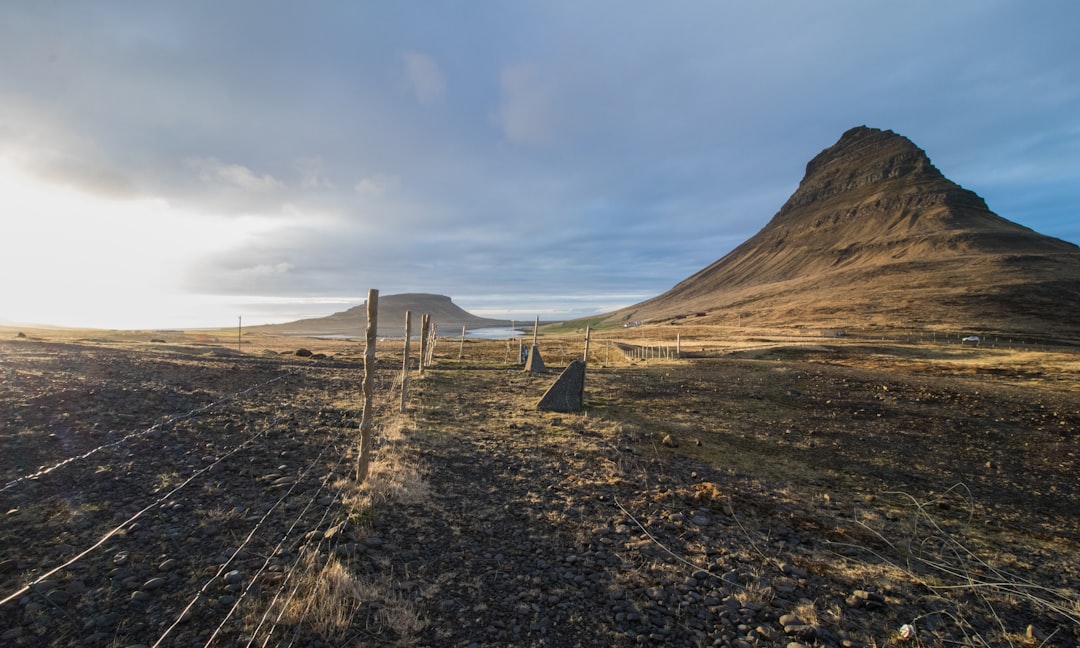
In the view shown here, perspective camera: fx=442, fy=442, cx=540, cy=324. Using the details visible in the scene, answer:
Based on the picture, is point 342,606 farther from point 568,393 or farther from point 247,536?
point 568,393

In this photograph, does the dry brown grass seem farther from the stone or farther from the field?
the stone

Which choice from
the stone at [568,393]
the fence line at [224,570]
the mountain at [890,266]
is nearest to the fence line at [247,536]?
the fence line at [224,570]

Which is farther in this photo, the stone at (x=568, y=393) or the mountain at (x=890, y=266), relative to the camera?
the mountain at (x=890, y=266)

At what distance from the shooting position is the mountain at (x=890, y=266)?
76.7m

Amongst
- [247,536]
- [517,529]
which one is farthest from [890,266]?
[247,536]

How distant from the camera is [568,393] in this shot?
15062mm

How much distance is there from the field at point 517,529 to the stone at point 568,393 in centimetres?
60

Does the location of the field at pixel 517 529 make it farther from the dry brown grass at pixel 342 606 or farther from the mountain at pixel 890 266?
the mountain at pixel 890 266

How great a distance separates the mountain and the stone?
73.8m

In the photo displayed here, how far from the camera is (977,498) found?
28.7 ft

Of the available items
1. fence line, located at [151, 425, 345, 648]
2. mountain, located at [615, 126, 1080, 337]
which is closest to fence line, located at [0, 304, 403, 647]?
fence line, located at [151, 425, 345, 648]

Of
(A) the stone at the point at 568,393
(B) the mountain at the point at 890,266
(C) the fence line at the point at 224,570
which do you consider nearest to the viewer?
(C) the fence line at the point at 224,570

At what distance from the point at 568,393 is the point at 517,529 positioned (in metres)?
8.78

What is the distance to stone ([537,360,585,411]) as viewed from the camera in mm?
14992
